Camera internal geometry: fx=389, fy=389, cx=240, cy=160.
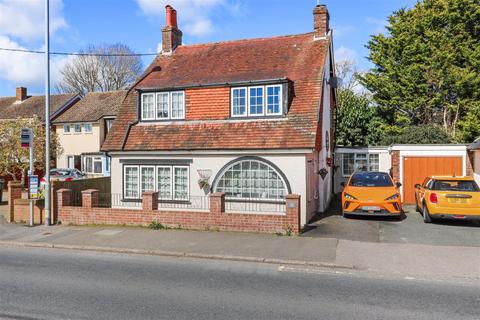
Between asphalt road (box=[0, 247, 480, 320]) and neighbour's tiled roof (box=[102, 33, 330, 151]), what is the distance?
20.8ft

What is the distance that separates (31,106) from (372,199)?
3360 cm

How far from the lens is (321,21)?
55.6 ft

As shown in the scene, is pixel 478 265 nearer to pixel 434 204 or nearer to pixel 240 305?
pixel 434 204

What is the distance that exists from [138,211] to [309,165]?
617cm

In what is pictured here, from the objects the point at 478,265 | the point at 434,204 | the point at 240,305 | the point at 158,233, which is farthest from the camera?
the point at 434,204

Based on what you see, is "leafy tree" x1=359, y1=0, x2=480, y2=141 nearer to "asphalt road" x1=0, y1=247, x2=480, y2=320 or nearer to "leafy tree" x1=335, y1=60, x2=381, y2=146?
"leafy tree" x1=335, y1=60, x2=381, y2=146

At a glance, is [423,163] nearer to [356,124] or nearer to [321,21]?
[321,21]

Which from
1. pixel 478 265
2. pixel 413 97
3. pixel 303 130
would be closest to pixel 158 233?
pixel 303 130

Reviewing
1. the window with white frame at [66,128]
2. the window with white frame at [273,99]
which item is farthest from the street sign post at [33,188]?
the window with white frame at [66,128]

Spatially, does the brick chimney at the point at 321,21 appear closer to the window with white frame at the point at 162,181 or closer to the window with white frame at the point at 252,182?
the window with white frame at the point at 252,182

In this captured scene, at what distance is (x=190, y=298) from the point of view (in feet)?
20.8

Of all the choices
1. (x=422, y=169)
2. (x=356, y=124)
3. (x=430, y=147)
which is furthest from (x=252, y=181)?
(x=356, y=124)

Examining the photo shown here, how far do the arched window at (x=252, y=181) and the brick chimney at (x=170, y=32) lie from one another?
8.44m

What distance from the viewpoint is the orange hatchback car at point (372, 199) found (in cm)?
1323
